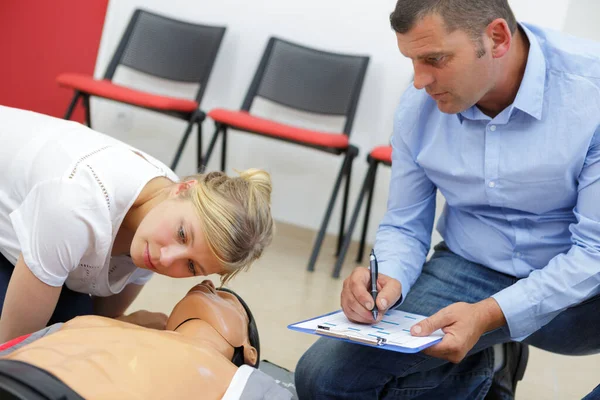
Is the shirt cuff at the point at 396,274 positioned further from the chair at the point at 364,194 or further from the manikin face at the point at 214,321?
the chair at the point at 364,194

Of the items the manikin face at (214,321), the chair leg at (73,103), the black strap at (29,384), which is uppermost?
the black strap at (29,384)

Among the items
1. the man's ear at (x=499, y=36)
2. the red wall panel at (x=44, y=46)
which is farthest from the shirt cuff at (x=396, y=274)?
the red wall panel at (x=44, y=46)

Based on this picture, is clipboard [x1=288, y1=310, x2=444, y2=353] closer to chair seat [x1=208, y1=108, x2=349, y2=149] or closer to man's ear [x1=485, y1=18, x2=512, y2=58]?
man's ear [x1=485, y1=18, x2=512, y2=58]

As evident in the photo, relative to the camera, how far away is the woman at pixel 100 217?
1.50m

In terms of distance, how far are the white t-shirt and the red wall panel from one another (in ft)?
9.15

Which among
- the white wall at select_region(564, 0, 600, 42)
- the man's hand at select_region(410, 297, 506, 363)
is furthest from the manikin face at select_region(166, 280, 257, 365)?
the white wall at select_region(564, 0, 600, 42)

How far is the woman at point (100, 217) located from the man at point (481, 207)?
1.07 feet

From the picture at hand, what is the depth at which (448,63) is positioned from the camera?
1.63 m

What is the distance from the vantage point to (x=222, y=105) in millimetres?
4266

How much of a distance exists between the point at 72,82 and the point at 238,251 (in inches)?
96.3

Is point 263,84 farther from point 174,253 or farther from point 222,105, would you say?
point 174,253

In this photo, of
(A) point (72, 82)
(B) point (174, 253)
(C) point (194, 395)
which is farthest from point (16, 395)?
(A) point (72, 82)

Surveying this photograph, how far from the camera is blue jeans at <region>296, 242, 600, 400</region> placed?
68.2 inches

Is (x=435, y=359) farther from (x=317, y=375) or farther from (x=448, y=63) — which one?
(x=448, y=63)
